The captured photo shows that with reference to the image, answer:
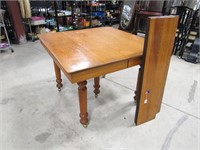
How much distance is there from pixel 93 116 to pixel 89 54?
816 millimetres

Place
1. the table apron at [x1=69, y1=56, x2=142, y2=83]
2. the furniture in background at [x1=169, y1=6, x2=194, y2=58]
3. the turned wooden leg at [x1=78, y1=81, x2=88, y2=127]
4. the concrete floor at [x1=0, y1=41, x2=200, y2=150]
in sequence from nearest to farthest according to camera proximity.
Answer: the table apron at [x1=69, y1=56, x2=142, y2=83]
the turned wooden leg at [x1=78, y1=81, x2=88, y2=127]
the concrete floor at [x1=0, y1=41, x2=200, y2=150]
the furniture in background at [x1=169, y1=6, x2=194, y2=58]

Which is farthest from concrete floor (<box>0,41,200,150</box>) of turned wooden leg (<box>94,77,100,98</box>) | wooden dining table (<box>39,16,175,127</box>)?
wooden dining table (<box>39,16,175,127</box>)

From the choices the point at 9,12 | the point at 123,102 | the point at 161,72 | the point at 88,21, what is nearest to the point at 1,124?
the point at 123,102

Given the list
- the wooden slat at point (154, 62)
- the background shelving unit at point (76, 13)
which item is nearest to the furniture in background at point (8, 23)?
the background shelving unit at point (76, 13)

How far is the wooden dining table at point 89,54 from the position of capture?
120 centimetres

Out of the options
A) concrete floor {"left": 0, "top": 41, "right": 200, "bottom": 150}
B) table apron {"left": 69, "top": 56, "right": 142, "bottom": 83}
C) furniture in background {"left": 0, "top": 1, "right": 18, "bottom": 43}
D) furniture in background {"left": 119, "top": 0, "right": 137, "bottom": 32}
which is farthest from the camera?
furniture in background {"left": 119, "top": 0, "right": 137, "bottom": 32}

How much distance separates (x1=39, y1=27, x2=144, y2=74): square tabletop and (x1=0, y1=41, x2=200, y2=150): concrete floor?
31.3 inches

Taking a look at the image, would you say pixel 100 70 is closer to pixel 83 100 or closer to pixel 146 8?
pixel 83 100

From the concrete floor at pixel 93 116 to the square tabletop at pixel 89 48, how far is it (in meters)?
0.79

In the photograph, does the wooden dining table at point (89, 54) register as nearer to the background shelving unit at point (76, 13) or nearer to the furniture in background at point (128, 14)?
the furniture in background at point (128, 14)

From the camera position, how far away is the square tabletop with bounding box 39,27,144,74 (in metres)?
1.24

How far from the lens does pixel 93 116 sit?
1.83m

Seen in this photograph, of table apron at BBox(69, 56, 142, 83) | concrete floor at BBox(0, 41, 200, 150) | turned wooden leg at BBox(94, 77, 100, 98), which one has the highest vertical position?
table apron at BBox(69, 56, 142, 83)

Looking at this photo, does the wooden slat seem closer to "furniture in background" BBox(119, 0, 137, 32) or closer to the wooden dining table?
the wooden dining table
